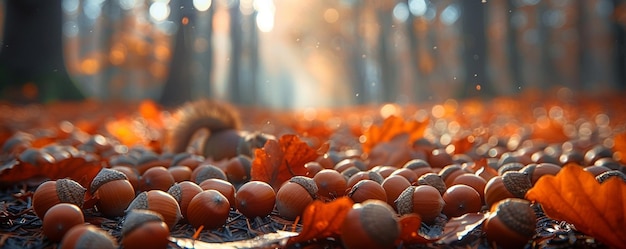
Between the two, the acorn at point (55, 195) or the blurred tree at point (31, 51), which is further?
the blurred tree at point (31, 51)

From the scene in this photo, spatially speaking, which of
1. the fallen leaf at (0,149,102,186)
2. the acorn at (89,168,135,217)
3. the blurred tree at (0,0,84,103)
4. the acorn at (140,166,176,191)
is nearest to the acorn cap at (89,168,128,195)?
the acorn at (89,168,135,217)

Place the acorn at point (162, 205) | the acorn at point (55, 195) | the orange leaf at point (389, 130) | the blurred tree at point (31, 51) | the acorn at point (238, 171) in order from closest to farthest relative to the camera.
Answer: the acorn at point (162, 205)
the acorn at point (55, 195)
the acorn at point (238, 171)
the orange leaf at point (389, 130)
the blurred tree at point (31, 51)

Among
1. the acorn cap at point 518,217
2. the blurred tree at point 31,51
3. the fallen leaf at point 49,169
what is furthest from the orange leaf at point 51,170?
the blurred tree at point 31,51

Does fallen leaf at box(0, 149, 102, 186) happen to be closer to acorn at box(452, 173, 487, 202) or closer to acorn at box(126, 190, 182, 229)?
acorn at box(126, 190, 182, 229)

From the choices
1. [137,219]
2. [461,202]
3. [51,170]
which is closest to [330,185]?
[461,202]

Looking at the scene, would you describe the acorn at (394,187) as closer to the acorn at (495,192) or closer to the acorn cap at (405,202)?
the acorn cap at (405,202)

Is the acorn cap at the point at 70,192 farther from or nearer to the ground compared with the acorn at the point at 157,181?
farther from the ground

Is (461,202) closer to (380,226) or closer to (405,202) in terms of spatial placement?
(405,202)
